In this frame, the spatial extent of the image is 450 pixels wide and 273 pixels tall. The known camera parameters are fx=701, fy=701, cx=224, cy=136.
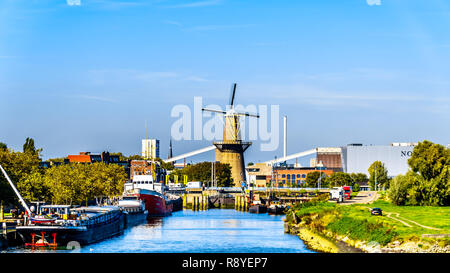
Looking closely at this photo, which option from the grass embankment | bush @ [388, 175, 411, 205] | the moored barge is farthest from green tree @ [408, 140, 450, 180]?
the moored barge

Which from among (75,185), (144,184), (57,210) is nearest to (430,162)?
(75,185)

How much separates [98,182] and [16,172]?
1299 inches

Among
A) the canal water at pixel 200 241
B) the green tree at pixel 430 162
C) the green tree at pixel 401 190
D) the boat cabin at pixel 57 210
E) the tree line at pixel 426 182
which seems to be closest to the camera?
the canal water at pixel 200 241

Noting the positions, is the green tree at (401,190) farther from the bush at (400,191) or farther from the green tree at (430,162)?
the green tree at (430,162)

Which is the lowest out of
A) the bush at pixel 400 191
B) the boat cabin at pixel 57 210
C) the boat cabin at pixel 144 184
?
the boat cabin at pixel 57 210

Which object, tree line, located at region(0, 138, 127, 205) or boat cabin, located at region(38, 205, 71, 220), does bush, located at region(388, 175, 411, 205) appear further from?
boat cabin, located at region(38, 205, 71, 220)

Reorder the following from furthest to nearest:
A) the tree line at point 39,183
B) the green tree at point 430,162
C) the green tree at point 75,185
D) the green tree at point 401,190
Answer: the green tree at point 430,162 → the green tree at point 401,190 → the green tree at point 75,185 → the tree line at point 39,183

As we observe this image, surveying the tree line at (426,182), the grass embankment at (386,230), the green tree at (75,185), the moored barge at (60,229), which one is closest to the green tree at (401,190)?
the tree line at (426,182)

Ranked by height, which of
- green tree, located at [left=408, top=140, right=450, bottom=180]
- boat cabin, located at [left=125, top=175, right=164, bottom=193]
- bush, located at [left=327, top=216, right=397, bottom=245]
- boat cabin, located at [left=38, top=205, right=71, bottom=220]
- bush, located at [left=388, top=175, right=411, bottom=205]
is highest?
green tree, located at [left=408, top=140, right=450, bottom=180]

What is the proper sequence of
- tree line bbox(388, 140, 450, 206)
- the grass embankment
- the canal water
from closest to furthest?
the grass embankment
the canal water
tree line bbox(388, 140, 450, 206)

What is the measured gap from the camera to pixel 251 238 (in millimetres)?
Result: 86125
